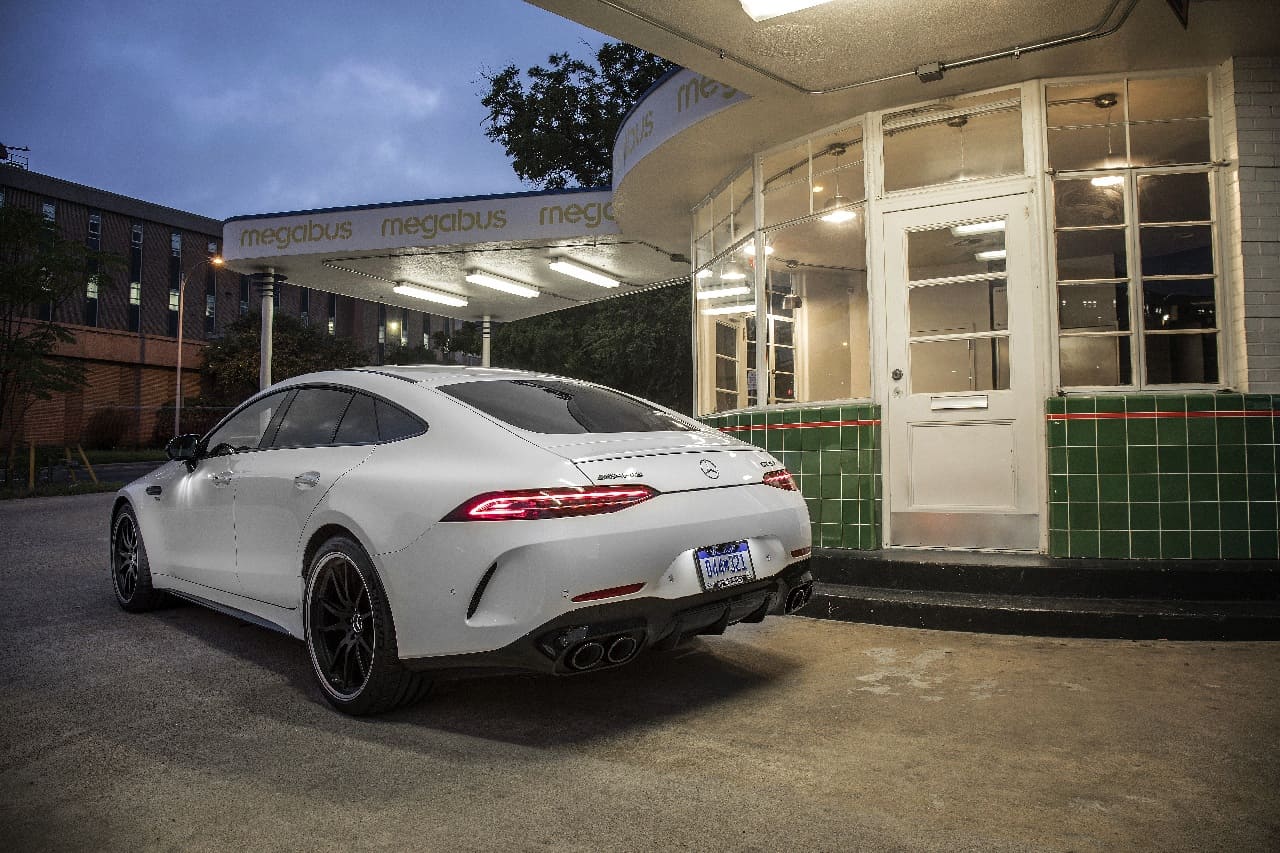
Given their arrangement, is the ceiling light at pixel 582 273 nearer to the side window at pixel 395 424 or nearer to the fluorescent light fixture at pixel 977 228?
the fluorescent light fixture at pixel 977 228

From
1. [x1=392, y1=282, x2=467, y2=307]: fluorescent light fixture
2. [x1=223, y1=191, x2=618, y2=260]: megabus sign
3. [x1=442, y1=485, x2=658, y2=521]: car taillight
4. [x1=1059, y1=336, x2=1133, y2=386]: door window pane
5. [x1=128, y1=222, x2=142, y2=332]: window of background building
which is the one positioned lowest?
[x1=442, y1=485, x2=658, y2=521]: car taillight

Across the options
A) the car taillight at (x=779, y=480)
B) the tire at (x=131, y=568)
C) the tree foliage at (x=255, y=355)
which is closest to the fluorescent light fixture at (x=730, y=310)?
the car taillight at (x=779, y=480)

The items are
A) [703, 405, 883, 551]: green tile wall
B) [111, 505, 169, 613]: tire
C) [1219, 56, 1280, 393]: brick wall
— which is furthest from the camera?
[703, 405, 883, 551]: green tile wall

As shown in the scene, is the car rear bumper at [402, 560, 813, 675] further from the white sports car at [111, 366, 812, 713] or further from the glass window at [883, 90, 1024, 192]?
the glass window at [883, 90, 1024, 192]

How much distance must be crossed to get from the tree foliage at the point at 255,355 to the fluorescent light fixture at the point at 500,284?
83.7 feet

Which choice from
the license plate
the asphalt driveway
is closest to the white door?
the asphalt driveway

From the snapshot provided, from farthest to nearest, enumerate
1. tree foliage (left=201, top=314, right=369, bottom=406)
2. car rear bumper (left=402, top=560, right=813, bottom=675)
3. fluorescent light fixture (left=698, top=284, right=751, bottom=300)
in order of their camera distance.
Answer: tree foliage (left=201, top=314, right=369, bottom=406), fluorescent light fixture (left=698, top=284, right=751, bottom=300), car rear bumper (left=402, top=560, right=813, bottom=675)

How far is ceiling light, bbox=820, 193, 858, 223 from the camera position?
6906mm

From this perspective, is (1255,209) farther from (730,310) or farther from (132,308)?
(132,308)

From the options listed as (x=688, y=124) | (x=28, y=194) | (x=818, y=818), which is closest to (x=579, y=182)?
(x=688, y=124)

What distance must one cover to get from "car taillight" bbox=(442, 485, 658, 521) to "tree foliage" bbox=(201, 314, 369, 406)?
36.9 meters

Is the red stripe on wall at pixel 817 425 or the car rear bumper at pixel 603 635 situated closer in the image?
the car rear bumper at pixel 603 635

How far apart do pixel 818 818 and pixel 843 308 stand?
722 centimetres

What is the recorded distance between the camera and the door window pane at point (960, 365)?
6.18 meters
